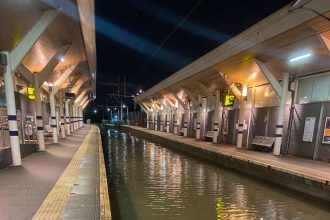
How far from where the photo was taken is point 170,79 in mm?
19281

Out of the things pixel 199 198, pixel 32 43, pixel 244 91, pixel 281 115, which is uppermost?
pixel 32 43

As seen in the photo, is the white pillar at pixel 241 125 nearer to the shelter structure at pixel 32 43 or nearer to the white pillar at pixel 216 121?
the white pillar at pixel 216 121

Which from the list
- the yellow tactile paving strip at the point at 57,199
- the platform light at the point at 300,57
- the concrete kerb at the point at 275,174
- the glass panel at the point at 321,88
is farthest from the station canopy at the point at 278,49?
the yellow tactile paving strip at the point at 57,199

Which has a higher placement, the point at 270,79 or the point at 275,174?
the point at 270,79

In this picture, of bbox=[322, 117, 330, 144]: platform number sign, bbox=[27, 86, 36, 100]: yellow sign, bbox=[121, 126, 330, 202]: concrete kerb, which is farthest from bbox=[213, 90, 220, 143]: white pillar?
bbox=[27, 86, 36, 100]: yellow sign

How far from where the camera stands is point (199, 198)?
6031mm

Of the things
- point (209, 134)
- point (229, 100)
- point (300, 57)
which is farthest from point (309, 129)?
point (209, 134)

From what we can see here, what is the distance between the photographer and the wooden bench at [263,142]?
10.5m

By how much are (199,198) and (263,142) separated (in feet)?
20.4

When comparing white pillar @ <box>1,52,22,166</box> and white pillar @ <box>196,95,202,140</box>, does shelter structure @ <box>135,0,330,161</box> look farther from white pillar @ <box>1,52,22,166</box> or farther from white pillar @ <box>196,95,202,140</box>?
white pillar @ <box>1,52,22,166</box>

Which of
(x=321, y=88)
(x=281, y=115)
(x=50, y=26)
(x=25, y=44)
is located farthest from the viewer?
(x=281, y=115)

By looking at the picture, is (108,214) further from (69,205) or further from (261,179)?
(261,179)

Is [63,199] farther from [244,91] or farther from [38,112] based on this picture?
[244,91]

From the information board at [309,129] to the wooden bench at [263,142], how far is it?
1669mm
